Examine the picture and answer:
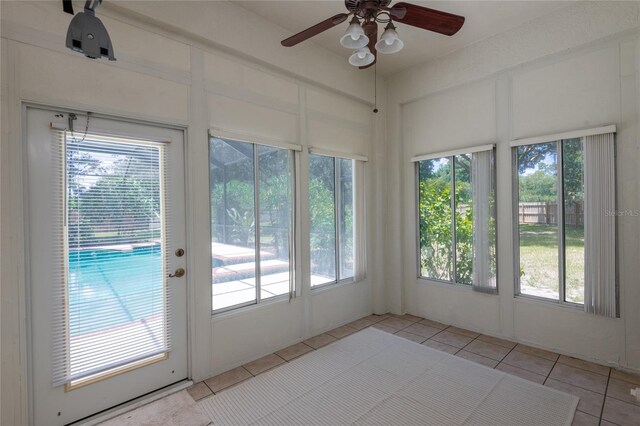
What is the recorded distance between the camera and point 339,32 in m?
3.16

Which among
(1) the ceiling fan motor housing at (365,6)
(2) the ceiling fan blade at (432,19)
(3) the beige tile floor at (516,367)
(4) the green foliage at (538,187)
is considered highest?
(1) the ceiling fan motor housing at (365,6)

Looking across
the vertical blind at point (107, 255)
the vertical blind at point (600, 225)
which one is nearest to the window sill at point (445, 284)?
the vertical blind at point (600, 225)

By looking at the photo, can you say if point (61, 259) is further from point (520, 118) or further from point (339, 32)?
point (520, 118)

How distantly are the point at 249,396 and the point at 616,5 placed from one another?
447cm

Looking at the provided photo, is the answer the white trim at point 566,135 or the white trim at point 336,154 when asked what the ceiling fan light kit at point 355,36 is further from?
the white trim at point 566,135

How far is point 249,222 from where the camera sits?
2979 mm

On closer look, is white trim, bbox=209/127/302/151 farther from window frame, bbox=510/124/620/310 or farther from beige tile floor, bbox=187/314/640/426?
window frame, bbox=510/124/620/310

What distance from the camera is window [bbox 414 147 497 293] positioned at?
3414 millimetres

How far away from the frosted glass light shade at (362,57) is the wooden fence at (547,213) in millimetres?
2282

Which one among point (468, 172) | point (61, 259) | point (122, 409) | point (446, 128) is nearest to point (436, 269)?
point (468, 172)

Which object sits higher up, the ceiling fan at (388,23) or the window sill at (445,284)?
the ceiling fan at (388,23)

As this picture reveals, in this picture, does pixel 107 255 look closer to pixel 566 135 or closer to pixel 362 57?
pixel 362 57

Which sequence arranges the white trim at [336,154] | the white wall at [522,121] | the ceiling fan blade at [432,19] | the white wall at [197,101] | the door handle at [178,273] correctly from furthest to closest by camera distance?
the white trim at [336,154], the white wall at [522,121], the door handle at [178,273], the ceiling fan blade at [432,19], the white wall at [197,101]

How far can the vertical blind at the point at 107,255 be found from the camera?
2006mm
